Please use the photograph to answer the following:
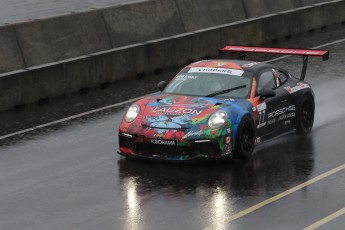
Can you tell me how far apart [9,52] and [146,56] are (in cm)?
367

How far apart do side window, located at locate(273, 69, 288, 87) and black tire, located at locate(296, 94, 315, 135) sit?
45 centimetres

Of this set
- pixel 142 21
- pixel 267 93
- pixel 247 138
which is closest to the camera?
pixel 247 138

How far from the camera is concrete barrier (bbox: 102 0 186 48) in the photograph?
2652cm

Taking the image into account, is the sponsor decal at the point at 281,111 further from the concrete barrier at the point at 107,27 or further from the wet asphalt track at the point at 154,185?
the concrete barrier at the point at 107,27

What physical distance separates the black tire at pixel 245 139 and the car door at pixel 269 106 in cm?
32

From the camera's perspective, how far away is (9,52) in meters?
23.4

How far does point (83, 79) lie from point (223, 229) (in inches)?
447

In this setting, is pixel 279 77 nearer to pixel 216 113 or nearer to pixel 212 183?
pixel 216 113

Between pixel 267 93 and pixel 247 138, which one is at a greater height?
pixel 267 93

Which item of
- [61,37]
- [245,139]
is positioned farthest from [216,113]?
[61,37]

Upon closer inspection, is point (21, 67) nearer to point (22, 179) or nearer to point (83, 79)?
point (83, 79)

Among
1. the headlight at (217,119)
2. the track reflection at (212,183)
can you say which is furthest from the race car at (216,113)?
the track reflection at (212,183)

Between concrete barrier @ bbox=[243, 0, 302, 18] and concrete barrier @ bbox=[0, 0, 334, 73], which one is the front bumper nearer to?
concrete barrier @ bbox=[0, 0, 334, 73]

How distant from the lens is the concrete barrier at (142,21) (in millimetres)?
26516
